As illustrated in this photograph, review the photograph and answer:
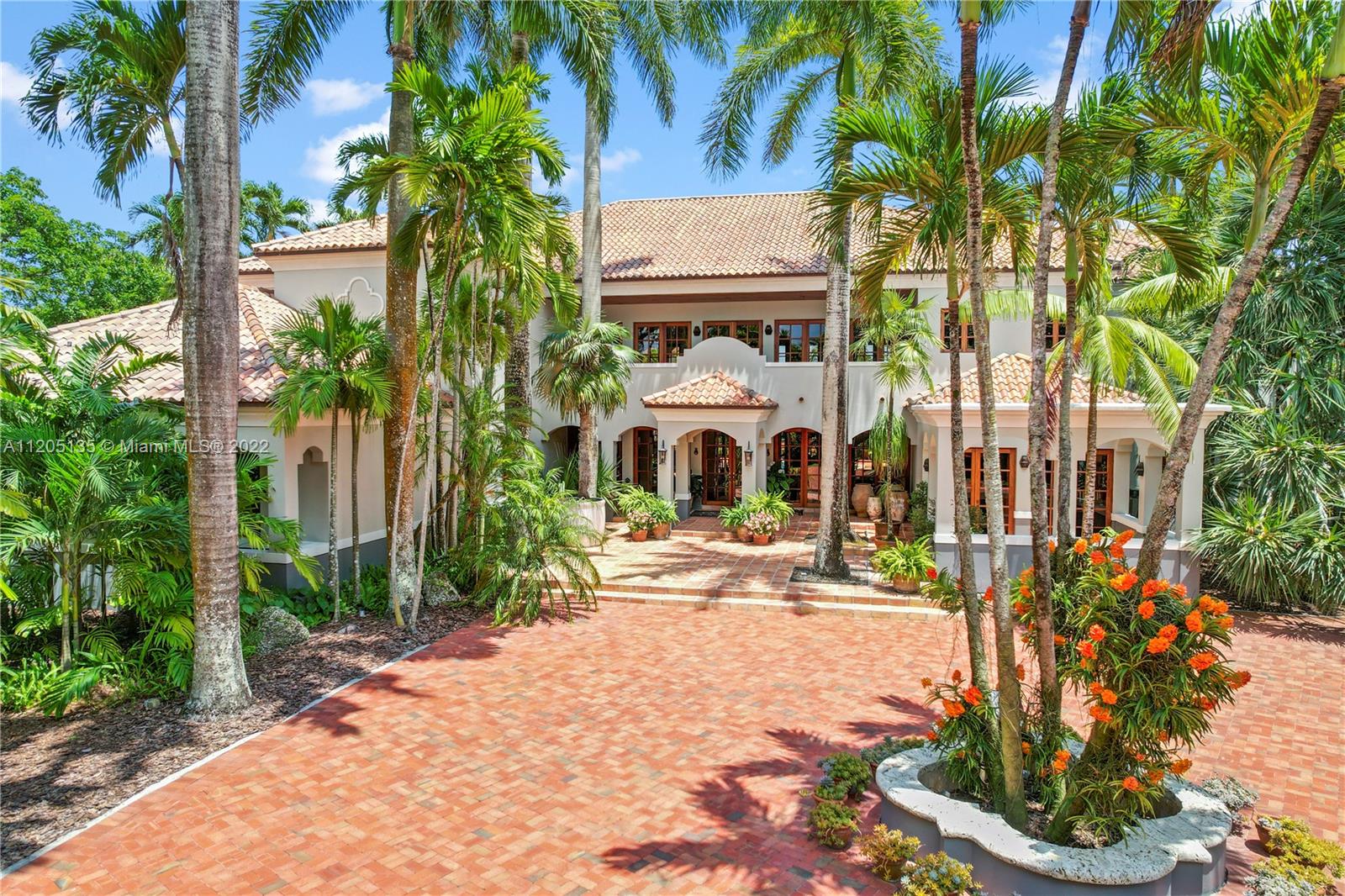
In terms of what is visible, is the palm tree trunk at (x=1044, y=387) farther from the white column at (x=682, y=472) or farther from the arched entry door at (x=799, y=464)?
the arched entry door at (x=799, y=464)

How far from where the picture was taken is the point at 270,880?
532 centimetres

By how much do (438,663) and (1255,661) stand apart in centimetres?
1145

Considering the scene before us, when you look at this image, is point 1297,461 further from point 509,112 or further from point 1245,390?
point 509,112

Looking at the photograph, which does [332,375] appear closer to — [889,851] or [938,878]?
[889,851]

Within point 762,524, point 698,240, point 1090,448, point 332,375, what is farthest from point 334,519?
point 698,240

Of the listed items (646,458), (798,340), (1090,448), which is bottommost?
(646,458)

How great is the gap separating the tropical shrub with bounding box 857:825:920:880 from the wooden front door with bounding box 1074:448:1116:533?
1120 cm

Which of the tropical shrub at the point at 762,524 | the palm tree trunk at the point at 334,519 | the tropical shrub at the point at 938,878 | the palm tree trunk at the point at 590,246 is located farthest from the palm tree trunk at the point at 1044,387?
the palm tree trunk at the point at 590,246

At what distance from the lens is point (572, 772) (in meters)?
7.03

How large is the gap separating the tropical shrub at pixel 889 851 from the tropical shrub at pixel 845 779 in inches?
30.4

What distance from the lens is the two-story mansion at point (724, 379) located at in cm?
1377

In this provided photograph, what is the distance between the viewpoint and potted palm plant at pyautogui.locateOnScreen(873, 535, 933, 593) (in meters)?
13.5

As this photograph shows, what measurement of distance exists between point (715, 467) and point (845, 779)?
17.2 m

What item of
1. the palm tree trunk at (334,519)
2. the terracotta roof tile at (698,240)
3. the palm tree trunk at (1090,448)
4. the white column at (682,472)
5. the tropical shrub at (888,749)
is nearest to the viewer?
the tropical shrub at (888,749)
